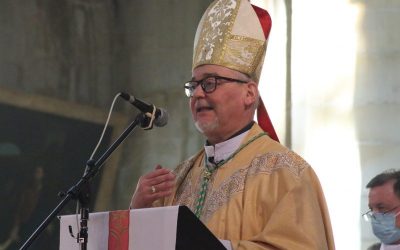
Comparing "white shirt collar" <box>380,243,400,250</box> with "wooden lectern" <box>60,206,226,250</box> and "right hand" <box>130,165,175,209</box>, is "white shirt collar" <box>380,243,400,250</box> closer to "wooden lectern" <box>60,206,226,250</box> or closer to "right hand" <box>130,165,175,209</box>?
"right hand" <box>130,165,175,209</box>

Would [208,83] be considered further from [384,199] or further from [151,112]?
[384,199]

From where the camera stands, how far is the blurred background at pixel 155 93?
630 cm

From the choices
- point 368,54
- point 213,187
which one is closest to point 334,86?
point 368,54

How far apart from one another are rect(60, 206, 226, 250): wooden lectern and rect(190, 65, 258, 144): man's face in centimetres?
63

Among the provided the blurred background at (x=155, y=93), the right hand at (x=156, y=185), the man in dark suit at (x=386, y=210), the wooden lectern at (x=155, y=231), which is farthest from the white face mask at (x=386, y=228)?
the wooden lectern at (x=155, y=231)

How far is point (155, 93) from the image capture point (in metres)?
6.97

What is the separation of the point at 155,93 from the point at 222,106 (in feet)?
11.3

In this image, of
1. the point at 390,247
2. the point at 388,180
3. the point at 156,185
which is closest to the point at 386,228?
the point at 390,247

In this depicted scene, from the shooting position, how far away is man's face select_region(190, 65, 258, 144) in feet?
11.6

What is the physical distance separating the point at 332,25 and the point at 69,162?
7.28ft

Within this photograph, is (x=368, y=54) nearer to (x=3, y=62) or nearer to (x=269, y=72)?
(x=269, y=72)

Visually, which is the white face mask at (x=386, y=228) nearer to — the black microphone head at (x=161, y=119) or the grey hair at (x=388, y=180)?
the grey hair at (x=388, y=180)

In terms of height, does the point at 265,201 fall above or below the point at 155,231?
above

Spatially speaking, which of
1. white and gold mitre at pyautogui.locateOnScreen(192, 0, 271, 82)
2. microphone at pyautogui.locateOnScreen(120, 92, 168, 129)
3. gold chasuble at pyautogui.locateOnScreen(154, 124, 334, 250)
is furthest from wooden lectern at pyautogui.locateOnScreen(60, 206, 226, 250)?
white and gold mitre at pyautogui.locateOnScreen(192, 0, 271, 82)
